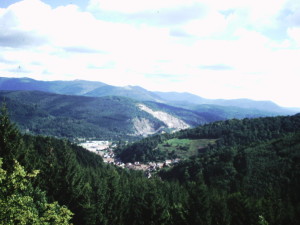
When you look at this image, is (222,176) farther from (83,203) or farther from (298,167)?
(83,203)

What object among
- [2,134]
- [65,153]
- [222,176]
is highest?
[2,134]

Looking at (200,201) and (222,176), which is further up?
(200,201)

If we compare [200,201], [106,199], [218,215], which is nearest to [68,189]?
[106,199]

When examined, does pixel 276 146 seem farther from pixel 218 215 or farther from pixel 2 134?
pixel 2 134

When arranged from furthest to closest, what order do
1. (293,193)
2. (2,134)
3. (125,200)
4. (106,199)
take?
(293,193)
(125,200)
(106,199)
(2,134)

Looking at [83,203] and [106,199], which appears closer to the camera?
[83,203]

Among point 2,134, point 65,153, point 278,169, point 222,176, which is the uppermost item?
point 2,134

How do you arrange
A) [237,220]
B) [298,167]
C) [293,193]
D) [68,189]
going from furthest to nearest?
[298,167] → [293,193] → [237,220] → [68,189]

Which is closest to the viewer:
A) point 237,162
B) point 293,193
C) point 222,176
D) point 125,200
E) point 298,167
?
point 125,200

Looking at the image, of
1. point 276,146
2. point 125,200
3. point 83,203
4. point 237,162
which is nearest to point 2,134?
point 83,203
